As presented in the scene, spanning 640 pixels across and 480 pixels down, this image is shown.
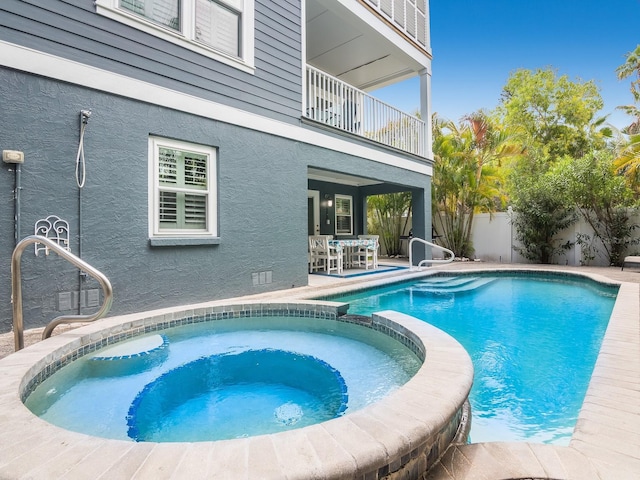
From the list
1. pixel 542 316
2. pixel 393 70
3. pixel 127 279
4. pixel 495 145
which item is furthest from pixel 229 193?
Answer: pixel 495 145

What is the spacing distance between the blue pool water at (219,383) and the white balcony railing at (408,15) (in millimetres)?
7742

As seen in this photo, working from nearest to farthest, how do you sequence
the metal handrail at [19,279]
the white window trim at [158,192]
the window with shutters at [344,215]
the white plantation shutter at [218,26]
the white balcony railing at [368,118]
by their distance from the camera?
the metal handrail at [19,279] → the white window trim at [158,192] → the white plantation shutter at [218,26] → the white balcony railing at [368,118] → the window with shutters at [344,215]

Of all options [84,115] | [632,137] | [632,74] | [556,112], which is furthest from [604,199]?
[556,112]

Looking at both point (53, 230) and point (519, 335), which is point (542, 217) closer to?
point (519, 335)

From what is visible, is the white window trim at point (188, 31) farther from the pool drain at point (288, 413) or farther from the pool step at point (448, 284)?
the pool step at point (448, 284)

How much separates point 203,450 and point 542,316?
5.48 m

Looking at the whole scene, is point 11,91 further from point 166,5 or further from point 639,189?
point 639,189

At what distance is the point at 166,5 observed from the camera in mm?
5004

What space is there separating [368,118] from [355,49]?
2.06m

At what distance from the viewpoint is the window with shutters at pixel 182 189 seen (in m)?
A: 4.89

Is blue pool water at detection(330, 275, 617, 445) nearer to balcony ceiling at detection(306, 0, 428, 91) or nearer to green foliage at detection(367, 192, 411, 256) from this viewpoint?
balcony ceiling at detection(306, 0, 428, 91)

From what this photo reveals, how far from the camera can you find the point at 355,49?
8969mm

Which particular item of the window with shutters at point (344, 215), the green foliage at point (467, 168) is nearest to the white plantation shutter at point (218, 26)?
the window with shutters at point (344, 215)

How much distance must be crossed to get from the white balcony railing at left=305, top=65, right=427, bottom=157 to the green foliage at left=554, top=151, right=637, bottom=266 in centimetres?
485
